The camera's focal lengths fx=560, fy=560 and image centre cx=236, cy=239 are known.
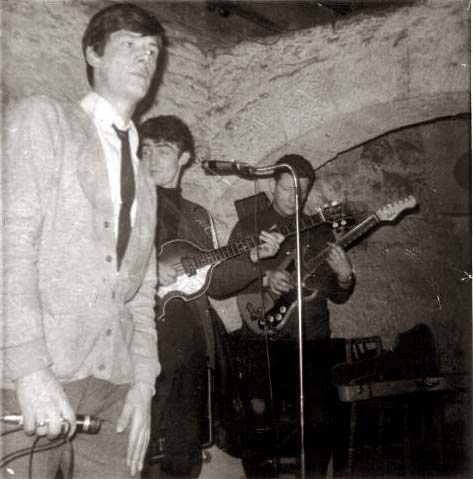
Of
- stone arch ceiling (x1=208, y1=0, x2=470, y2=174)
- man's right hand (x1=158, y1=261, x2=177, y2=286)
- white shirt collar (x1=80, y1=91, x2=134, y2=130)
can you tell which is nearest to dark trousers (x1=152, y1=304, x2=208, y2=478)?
man's right hand (x1=158, y1=261, x2=177, y2=286)

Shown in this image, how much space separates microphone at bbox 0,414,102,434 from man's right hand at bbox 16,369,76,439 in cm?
5

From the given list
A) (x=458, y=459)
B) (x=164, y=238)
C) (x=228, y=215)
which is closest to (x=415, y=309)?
(x=458, y=459)

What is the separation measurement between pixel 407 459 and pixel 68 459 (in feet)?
6.19

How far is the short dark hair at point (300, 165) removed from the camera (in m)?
2.64

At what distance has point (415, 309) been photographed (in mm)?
3164

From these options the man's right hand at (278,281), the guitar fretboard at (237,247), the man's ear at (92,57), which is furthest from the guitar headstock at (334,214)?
the man's ear at (92,57)

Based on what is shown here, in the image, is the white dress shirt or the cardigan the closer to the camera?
the cardigan

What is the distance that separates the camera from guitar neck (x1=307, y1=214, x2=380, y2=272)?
2.48 m

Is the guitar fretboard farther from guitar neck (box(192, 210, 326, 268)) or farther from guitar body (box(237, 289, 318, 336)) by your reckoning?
guitar body (box(237, 289, 318, 336))

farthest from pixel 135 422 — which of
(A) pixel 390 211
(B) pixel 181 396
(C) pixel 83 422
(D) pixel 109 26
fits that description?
(A) pixel 390 211

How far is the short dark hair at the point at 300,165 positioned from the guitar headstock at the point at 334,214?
255mm

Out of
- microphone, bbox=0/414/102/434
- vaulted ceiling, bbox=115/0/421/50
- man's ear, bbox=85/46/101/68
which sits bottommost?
microphone, bbox=0/414/102/434

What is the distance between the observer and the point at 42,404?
123 cm

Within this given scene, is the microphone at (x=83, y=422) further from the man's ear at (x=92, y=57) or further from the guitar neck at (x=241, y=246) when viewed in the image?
the man's ear at (x=92, y=57)
